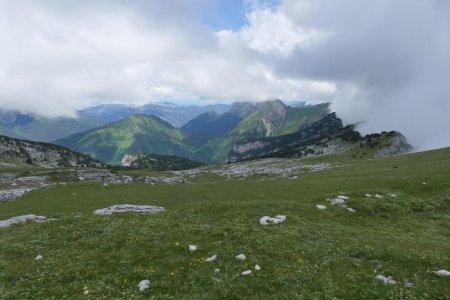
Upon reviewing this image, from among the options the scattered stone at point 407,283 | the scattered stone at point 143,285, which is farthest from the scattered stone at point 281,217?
the scattered stone at point 143,285

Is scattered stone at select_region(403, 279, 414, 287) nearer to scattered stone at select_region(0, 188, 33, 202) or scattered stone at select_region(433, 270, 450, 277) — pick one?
scattered stone at select_region(433, 270, 450, 277)

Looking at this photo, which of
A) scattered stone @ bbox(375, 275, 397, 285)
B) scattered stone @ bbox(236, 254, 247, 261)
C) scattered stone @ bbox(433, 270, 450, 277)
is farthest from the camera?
scattered stone @ bbox(236, 254, 247, 261)

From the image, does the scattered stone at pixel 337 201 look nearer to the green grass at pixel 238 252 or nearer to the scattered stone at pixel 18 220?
the green grass at pixel 238 252

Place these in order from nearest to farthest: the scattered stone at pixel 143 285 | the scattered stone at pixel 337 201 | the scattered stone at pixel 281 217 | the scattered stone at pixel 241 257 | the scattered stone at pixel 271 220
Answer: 1. the scattered stone at pixel 143 285
2. the scattered stone at pixel 241 257
3. the scattered stone at pixel 271 220
4. the scattered stone at pixel 281 217
5. the scattered stone at pixel 337 201

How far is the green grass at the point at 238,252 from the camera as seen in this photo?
1855 centimetres

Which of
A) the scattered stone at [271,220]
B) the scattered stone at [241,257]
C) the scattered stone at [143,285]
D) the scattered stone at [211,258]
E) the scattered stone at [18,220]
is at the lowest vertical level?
the scattered stone at [18,220]

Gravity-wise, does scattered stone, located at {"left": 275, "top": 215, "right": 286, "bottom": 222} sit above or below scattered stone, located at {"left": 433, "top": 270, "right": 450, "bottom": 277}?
above

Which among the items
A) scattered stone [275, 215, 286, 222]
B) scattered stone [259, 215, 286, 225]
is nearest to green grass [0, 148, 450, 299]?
scattered stone [259, 215, 286, 225]

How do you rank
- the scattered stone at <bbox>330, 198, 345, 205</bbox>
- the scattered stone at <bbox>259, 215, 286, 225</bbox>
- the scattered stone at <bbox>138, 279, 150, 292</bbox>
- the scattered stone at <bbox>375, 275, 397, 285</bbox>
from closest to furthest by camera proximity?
the scattered stone at <bbox>138, 279, 150, 292</bbox>
the scattered stone at <bbox>375, 275, 397, 285</bbox>
the scattered stone at <bbox>259, 215, 286, 225</bbox>
the scattered stone at <bbox>330, 198, 345, 205</bbox>

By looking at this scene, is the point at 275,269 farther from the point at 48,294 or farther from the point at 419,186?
the point at 419,186

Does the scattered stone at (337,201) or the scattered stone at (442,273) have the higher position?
the scattered stone at (337,201)

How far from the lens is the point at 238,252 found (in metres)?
23.7

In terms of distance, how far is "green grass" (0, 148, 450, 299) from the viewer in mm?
18547

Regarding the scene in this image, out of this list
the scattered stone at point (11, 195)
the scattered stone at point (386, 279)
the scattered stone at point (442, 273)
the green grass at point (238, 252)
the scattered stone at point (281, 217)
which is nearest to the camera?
the green grass at point (238, 252)
